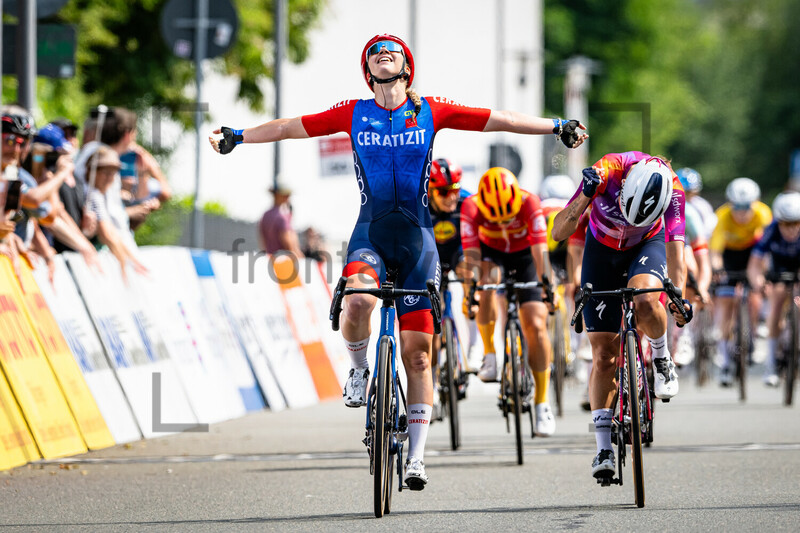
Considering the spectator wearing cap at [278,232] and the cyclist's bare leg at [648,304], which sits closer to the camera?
the cyclist's bare leg at [648,304]

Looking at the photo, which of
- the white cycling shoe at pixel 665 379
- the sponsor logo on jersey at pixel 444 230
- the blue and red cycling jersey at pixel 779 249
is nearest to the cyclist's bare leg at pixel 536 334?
the sponsor logo on jersey at pixel 444 230

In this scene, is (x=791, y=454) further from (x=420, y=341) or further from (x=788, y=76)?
(x=788, y=76)

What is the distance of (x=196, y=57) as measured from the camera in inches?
683

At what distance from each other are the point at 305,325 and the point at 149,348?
4.74 meters

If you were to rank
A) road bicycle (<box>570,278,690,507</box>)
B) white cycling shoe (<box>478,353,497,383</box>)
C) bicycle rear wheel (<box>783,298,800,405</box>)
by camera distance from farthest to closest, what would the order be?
bicycle rear wheel (<box>783,298,800,405</box>)
white cycling shoe (<box>478,353,497,383</box>)
road bicycle (<box>570,278,690,507</box>)

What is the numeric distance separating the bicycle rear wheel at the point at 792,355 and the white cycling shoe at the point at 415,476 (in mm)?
8333

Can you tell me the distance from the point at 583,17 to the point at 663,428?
5678 centimetres

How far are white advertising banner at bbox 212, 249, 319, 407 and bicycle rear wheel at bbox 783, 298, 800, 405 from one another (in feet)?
15.6

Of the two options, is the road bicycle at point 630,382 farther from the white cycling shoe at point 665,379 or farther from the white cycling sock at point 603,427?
the white cycling shoe at point 665,379

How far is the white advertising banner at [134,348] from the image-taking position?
38.7ft

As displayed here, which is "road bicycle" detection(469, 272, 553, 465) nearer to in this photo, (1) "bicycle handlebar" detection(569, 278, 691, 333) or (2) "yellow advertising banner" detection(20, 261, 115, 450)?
(1) "bicycle handlebar" detection(569, 278, 691, 333)

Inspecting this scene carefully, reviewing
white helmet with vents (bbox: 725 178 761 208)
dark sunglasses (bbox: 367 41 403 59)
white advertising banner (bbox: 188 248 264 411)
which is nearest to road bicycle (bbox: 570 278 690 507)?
dark sunglasses (bbox: 367 41 403 59)

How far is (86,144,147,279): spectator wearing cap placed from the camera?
12734mm

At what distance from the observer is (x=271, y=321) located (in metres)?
16.1
